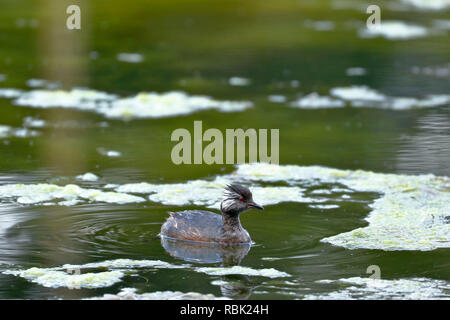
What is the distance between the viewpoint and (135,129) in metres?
12.9

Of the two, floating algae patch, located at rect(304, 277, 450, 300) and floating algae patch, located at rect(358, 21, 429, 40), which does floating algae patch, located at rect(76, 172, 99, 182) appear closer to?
floating algae patch, located at rect(304, 277, 450, 300)

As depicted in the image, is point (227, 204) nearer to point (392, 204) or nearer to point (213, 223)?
point (213, 223)

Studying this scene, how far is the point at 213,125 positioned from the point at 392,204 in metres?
4.19

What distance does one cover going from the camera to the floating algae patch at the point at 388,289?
662 cm

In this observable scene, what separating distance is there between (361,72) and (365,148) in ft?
Result: 16.6

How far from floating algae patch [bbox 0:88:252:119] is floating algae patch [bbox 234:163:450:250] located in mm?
3215

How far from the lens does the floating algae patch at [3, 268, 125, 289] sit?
22.4 ft

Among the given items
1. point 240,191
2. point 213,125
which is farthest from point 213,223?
point 213,125

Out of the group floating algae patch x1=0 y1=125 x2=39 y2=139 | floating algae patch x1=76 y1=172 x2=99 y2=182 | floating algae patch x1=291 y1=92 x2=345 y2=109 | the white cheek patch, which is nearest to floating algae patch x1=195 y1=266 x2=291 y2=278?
the white cheek patch

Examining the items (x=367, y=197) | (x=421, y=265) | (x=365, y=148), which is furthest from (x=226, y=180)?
(x=421, y=265)

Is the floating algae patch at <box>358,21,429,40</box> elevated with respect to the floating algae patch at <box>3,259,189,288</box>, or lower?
elevated

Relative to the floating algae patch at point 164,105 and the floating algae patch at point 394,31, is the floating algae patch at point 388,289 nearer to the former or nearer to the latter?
the floating algae patch at point 164,105

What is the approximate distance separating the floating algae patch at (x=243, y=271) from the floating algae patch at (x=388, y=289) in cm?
38

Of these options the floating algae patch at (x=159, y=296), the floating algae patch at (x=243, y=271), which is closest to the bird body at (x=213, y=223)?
the floating algae patch at (x=243, y=271)
